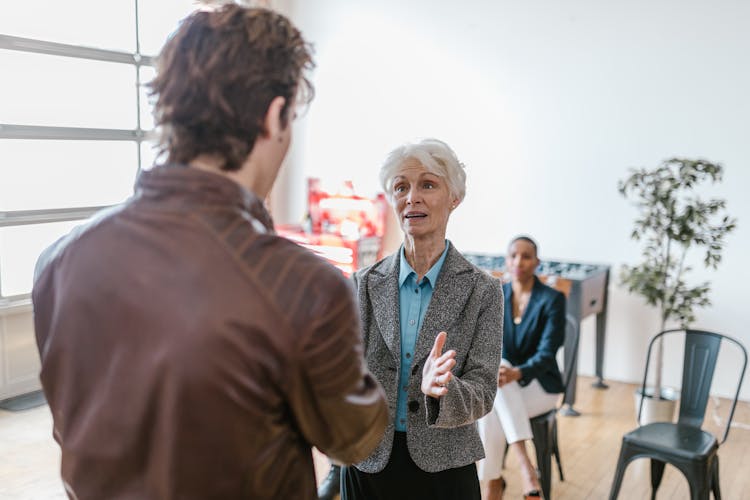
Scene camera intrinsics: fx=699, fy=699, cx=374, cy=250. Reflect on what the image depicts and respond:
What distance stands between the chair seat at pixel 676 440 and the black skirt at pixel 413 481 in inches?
51.7

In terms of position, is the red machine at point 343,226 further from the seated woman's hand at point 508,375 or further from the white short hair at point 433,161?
the white short hair at point 433,161

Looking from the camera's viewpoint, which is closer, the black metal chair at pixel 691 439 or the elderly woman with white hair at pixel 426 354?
the elderly woman with white hair at pixel 426 354

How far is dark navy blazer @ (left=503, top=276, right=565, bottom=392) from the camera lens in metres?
3.03

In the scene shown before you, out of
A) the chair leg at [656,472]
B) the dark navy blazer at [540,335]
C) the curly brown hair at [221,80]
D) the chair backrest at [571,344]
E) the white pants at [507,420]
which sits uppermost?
the curly brown hair at [221,80]

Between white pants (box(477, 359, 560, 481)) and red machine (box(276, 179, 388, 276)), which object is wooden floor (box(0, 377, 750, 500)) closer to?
white pants (box(477, 359, 560, 481))

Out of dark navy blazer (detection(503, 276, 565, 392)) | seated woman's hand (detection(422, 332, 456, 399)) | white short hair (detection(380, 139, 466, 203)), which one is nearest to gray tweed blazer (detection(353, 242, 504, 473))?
seated woman's hand (detection(422, 332, 456, 399))

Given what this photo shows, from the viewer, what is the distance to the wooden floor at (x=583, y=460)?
3199 millimetres

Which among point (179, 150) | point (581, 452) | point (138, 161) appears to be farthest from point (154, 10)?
point (179, 150)

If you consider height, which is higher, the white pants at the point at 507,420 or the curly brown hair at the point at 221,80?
the curly brown hair at the point at 221,80

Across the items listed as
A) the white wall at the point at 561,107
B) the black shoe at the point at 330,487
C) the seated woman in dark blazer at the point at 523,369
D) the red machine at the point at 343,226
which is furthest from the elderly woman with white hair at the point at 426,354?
the red machine at the point at 343,226

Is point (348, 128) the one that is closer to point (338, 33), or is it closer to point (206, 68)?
point (338, 33)

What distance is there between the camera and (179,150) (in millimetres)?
891

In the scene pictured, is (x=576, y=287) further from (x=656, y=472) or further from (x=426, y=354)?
(x=426, y=354)

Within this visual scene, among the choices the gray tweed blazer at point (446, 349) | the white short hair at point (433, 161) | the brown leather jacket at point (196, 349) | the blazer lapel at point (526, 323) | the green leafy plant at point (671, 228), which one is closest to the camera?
the brown leather jacket at point (196, 349)
